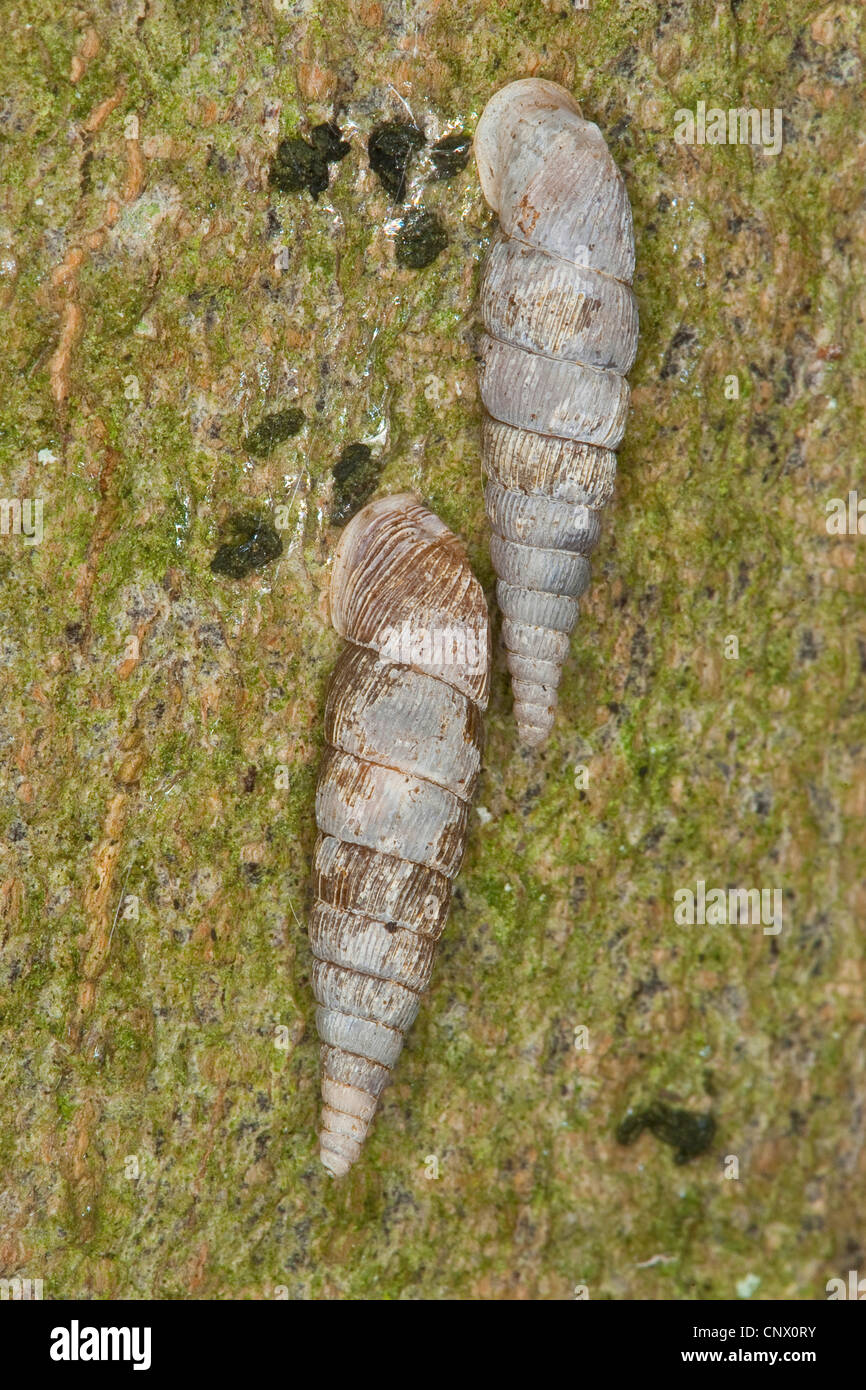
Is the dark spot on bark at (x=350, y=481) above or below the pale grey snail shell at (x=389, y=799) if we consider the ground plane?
above

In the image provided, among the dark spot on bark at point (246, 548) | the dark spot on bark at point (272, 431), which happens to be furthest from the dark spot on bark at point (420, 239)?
the dark spot on bark at point (246, 548)

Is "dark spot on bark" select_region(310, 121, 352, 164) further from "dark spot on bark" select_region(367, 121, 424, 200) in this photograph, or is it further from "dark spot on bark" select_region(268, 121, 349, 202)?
"dark spot on bark" select_region(367, 121, 424, 200)

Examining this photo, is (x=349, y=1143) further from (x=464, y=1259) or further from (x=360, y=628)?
(x=360, y=628)

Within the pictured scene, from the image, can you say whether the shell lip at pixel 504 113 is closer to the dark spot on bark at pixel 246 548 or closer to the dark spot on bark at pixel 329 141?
the dark spot on bark at pixel 329 141

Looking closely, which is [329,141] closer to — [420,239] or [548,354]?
[420,239]

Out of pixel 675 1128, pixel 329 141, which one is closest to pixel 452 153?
pixel 329 141

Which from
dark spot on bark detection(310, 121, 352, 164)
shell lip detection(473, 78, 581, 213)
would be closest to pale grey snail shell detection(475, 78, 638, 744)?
shell lip detection(473, 78, 581, 213)
